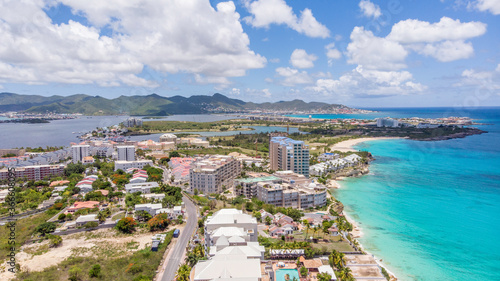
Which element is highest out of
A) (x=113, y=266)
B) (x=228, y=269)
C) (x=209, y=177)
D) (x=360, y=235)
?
(x=209, y=177)

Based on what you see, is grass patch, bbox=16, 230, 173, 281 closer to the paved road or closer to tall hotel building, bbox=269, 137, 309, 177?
the paved road

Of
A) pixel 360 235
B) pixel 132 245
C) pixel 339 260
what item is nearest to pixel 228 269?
pixel 339 260

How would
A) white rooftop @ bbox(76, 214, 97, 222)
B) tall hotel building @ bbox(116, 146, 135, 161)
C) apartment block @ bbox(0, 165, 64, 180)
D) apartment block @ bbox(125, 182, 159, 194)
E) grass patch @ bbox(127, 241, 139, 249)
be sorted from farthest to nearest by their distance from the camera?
1. tall hotel building @ bbox(116, 146, 135, 161)
2. apartment block @ bbox(0, 165, 64, 180)
3. apartment block @ bbox(125, 182, 159, 194)
4. white rooftop @ bbox(76, 214, 97, 222)
5. grass patch @ bbox(127, 241, 139, 249)

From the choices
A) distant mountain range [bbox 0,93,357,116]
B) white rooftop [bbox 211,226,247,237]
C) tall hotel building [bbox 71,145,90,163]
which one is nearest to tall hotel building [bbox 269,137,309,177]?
white rooftop [bbox 211,226,247,237]

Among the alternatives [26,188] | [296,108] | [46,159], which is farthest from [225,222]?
[296,108]

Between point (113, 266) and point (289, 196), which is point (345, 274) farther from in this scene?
point (113, 266)

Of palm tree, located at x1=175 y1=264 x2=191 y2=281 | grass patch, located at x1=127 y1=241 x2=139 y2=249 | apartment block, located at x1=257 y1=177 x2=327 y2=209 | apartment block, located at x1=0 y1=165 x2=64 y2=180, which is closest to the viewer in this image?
palm tree, located at x1=175 y1=264 x2=191 y2=281
